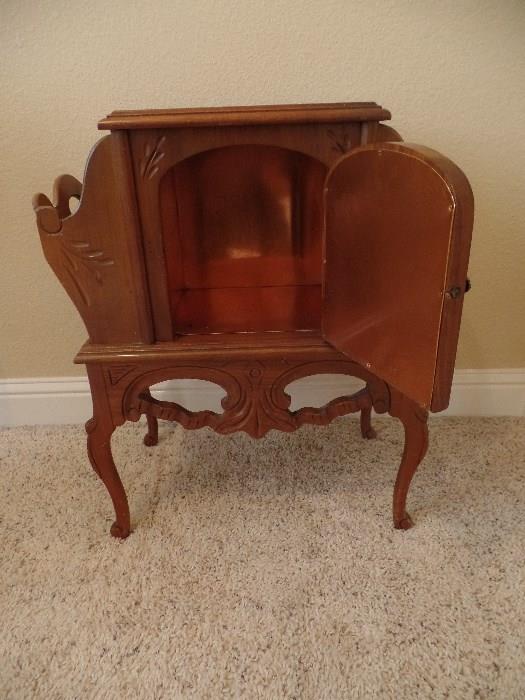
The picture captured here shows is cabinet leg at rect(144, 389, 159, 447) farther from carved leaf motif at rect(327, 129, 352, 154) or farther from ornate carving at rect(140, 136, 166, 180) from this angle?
carved leaf motif at rect(327, 129, 352, 154)

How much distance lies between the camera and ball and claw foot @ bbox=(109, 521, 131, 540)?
0.96m

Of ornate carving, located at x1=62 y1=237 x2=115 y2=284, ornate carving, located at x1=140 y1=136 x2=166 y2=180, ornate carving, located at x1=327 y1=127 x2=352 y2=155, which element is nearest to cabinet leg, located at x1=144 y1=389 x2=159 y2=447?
ornate carving, located at x1=62 y1=237 x2=115 y2=284

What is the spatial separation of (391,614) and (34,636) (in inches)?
23.7

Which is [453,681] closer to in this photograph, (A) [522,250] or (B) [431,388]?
(B) [431,388]

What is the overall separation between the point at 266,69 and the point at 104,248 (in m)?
0.58

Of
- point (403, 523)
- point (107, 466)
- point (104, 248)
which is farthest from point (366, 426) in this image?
point (104, 248)

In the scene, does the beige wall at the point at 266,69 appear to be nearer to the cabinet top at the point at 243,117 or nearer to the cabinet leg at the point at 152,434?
the cabinet top at the point at 243,117

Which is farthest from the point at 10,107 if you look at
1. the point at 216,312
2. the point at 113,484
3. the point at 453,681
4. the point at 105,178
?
the point at 453,681

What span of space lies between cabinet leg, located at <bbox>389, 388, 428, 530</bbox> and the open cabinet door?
0.18 metres

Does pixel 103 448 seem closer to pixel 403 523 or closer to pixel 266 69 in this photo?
pixel 403 523

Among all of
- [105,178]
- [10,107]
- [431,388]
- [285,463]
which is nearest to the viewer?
[431,388]

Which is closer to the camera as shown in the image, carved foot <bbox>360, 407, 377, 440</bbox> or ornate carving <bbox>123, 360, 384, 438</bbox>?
ornate carving <bbox>123, 360, 384, 438</bbox>

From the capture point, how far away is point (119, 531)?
0.96 m

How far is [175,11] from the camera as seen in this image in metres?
0.99
